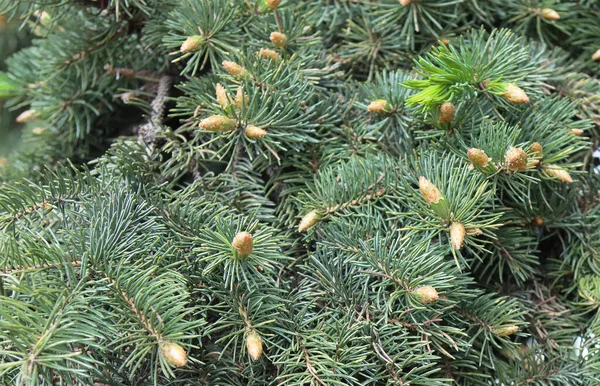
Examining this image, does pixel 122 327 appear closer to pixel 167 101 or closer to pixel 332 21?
pixel 167 101

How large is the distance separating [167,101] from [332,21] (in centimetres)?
20

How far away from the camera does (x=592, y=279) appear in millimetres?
502

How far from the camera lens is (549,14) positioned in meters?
0.58

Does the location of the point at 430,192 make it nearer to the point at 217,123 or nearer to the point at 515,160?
the point at 515,160

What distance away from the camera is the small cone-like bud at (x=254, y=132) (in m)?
0.46

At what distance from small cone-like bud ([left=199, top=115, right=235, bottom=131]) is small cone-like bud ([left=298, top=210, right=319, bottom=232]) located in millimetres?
96

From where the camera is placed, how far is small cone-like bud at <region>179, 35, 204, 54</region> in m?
0.49

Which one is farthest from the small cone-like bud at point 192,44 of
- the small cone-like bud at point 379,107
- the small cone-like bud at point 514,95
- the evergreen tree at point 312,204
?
the small cone-like bud at point 514,95

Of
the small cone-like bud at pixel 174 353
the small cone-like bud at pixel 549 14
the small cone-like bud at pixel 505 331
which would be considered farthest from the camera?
the small cone-like bud at pixel 549 14

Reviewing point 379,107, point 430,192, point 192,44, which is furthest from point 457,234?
point 192,44

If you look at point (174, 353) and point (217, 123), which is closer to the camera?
point (174, 353)

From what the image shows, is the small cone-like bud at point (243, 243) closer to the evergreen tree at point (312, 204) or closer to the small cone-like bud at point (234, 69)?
the evergreen tree at point (312, 204)

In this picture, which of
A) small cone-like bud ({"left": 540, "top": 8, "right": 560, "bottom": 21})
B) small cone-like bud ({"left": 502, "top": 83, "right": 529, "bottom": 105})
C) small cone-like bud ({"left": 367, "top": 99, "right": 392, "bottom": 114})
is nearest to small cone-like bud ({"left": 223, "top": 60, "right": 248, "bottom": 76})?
small cone-like bud ({"left": 367, "top": 99, "right": 392, "bottom": 114})

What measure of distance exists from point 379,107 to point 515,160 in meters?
0.13
